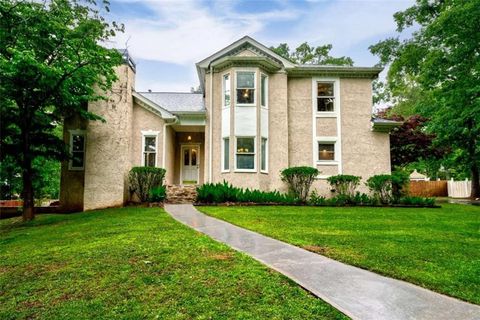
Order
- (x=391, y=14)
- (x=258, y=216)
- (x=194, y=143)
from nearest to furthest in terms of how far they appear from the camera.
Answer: (x=258, y=216)
(x=194, y=143)
(x=391, y=14)

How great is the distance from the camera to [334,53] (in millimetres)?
33500

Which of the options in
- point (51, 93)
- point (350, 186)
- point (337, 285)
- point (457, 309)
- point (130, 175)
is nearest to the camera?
point (457, 309)

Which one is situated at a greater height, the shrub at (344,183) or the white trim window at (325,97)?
the white trim window at (325,97)

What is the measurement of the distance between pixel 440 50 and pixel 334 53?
Result: 62.2ft

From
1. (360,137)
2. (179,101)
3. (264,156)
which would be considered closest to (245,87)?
(264,156)

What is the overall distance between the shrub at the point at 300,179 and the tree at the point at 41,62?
862 centimetres

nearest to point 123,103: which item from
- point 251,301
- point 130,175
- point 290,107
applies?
point 130,175

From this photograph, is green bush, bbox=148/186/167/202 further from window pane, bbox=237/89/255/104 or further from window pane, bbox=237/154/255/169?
window pane, bbox=237/89/255/104

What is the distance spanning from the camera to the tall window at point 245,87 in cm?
1547

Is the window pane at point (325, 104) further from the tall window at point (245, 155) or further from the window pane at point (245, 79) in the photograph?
the tall window at point (245, 155)

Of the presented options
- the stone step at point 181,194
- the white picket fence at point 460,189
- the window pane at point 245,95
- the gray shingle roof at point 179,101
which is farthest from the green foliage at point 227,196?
the white picket fence at point 460,189

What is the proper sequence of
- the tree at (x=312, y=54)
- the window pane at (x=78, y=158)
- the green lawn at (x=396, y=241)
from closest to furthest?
the green lawn at (x=396, y=241)
the window pane at (x=78, y=158)
the tree at (x=312, y=54)

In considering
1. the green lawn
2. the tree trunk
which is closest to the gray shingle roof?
the green lawn

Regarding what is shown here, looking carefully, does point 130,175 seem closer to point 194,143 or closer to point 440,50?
point 194,143
